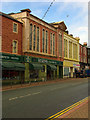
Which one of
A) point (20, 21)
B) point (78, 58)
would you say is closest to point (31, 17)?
point (20, 21)

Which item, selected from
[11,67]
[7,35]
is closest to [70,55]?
[7,35]

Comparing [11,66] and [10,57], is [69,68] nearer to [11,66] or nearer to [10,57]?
[10,57]

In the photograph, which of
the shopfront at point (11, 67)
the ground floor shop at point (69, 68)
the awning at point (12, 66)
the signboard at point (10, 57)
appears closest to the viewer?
the awning at point (12, 66)

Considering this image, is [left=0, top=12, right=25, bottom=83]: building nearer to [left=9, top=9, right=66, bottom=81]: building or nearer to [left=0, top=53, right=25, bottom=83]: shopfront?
[left=0, top=53, right=25, bottom=83]: shopfront

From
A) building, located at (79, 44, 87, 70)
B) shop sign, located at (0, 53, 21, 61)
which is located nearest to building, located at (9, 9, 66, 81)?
shop sign, located at (0, 53, 21, 61)

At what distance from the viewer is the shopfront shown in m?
22.0

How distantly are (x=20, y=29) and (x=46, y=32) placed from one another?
354 inches

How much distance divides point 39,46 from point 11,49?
8205 millimetres

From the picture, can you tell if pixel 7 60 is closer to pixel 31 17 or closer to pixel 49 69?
pixel 31 17

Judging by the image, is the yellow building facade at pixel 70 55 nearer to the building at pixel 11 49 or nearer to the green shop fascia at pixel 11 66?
the green shop fascia at pixel 11 66

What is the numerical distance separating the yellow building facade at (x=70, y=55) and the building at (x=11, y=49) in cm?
2013

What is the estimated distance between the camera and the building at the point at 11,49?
2258cm

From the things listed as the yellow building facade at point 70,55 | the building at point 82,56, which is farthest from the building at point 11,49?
the building at point 82,56

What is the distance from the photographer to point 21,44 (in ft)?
89.6
